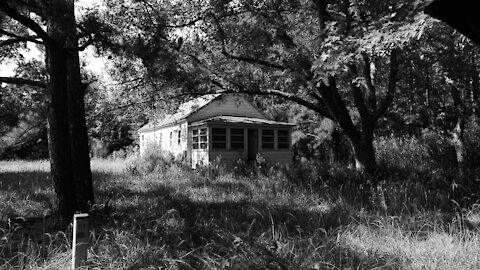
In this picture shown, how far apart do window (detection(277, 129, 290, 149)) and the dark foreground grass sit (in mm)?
14386

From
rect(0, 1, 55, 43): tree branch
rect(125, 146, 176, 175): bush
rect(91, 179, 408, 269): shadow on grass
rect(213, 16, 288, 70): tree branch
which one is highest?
rect(213, 16, 288, 70): tree branch

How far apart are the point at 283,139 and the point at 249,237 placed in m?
18.1

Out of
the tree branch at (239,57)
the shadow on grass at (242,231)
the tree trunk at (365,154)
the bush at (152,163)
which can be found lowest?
the shadow on grass at (242,231)

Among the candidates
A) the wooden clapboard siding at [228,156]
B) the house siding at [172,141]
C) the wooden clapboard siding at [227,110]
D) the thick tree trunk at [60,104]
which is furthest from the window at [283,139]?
the thick tree trunk at [60,104]

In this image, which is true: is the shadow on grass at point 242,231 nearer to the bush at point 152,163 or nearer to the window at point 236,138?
the bush at point 152,163

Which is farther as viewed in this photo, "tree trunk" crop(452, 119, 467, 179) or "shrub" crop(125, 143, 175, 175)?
"shrub" crop(125, 143, 175, 175)

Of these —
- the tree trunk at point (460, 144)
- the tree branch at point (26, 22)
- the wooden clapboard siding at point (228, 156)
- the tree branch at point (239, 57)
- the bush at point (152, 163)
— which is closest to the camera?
the tree branch at point (26, 22)

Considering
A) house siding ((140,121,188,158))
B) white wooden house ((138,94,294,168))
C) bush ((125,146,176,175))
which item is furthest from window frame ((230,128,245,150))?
bush ((125,146,176,175))

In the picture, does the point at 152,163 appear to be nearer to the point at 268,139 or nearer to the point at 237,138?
the point at 237,138

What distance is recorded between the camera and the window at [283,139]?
2203 centimetres

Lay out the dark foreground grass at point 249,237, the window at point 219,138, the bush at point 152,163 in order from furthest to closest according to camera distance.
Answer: the window at point 219,138
the bush at point 152,163
the dark foreground grass at point 249,237

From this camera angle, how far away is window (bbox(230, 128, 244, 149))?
20134 millimetres

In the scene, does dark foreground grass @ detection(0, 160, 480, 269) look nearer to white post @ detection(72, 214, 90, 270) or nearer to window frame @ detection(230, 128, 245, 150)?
white post @ detection(72, 214, 90, 270)

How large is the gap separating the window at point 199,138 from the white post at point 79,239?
16.1 m
